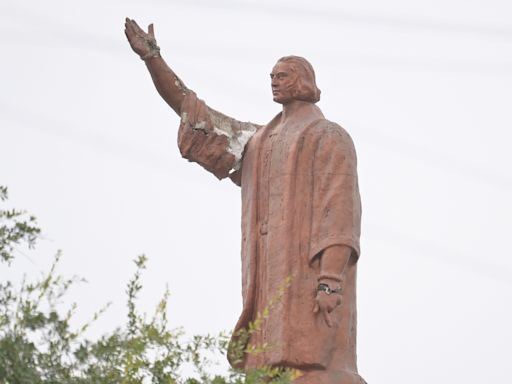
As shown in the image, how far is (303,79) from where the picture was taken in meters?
12.5

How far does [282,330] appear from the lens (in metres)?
11.6

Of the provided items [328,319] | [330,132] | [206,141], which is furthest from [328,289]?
[206,141]

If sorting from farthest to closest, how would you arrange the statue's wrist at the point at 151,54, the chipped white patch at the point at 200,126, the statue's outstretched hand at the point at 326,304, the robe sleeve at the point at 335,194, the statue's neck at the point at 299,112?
the chipped white patch at the point at 200,126
the statue's wrist at the point at 151,54
the statue's neck at the point at 299,112
the robe sleeve at the point at 335,194
the statue's outstretched hand at the point at 326,304

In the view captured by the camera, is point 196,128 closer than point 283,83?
No

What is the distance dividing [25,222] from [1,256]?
266 mm

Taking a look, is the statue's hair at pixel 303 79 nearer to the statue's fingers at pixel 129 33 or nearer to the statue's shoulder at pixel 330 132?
the statue's shoulder at pixel 330 132

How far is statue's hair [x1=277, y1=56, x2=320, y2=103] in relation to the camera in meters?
12.5

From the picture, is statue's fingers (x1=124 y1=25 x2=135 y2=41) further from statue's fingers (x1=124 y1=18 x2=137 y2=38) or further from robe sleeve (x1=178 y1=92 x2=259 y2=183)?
robe sleeve (x1=178 y1=92 x2=259 y2=183)

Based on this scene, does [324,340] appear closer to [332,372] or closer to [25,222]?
[332,372]

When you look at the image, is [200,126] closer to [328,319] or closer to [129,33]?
[129,33]

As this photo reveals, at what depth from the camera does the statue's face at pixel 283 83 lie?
12.5 meters

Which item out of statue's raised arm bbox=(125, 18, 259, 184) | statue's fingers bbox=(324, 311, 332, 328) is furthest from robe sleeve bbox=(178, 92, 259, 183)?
statue's fingers bbox=(324, 311, 332, 328)

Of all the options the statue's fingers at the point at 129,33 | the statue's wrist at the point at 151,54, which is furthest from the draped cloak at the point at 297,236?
the statue's fingers at the point at 129,33

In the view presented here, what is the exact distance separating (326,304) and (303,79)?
1.93 m
